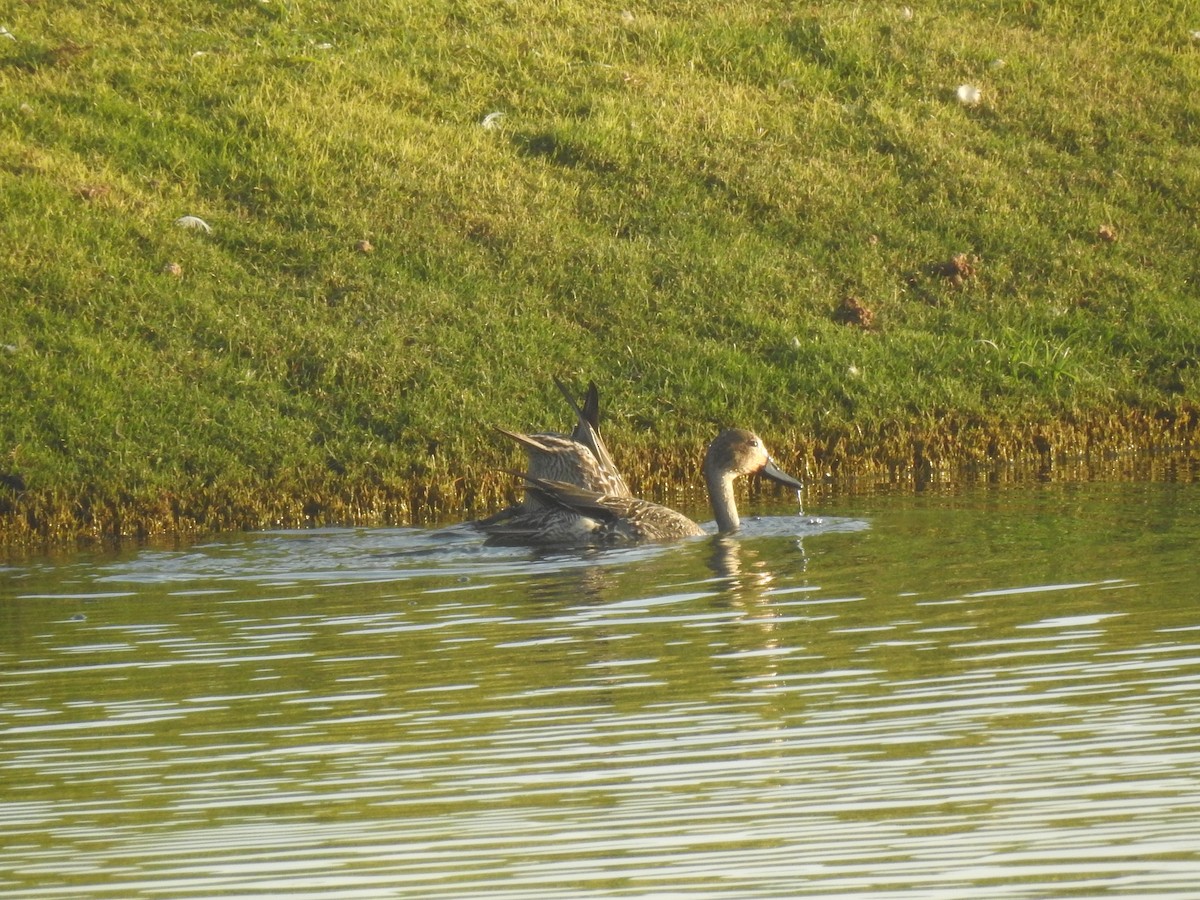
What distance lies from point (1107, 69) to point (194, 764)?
774 inches

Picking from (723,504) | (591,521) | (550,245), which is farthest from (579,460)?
(550,245)

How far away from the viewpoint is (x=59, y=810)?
5215 millimetres

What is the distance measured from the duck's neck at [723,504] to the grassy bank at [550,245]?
233 centimetres

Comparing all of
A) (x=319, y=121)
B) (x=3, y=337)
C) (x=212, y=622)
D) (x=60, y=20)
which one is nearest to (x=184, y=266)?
(x=3, y=337)

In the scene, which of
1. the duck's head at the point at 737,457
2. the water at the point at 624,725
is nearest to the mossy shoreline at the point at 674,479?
the duck's head at the point at 737,457

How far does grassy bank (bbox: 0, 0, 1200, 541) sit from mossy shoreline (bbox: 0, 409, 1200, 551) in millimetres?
38

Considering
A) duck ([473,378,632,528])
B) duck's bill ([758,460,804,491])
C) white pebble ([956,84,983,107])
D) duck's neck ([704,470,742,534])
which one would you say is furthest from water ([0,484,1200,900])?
white pebble ([956,84,983,107])

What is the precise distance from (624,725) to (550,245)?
1241 cm

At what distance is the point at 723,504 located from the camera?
41.0 ft

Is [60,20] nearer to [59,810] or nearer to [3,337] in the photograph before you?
[3,337]

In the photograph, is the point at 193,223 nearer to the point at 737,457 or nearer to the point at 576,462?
the point at 576,462

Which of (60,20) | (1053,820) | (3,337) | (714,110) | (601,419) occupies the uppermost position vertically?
(60,20)

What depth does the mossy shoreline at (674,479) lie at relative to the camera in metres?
13.6

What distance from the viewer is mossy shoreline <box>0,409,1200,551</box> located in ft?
44.7
